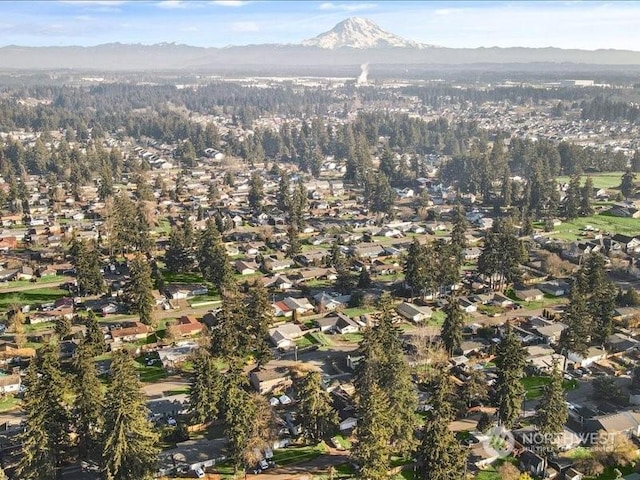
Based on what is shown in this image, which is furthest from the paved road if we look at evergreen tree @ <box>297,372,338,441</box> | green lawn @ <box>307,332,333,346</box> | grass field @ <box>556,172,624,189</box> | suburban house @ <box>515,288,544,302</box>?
grass field @ <box>556,172,624,189</box>

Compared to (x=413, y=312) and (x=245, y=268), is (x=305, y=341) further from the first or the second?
(x=245, y=268)

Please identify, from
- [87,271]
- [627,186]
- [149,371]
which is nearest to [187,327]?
[149,371]

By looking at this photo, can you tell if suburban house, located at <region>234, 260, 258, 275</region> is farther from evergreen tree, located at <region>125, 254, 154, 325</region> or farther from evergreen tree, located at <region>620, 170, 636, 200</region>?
evergreen tree, located at <region>620, 170, 636, 200</region>

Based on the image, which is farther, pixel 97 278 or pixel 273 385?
pixel 97 278

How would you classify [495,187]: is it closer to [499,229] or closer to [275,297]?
[499,229]

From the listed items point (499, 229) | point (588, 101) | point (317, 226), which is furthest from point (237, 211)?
point (588, 101)

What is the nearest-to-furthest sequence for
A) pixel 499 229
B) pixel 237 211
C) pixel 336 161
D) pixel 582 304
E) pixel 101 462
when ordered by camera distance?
pixel 101 462 < pixel 582 304 < pixel 499 229 < pixel 237 211 < pixel 336 161

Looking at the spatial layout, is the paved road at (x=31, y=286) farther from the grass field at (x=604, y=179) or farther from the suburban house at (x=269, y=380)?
the grass field at (x=604, y=179)

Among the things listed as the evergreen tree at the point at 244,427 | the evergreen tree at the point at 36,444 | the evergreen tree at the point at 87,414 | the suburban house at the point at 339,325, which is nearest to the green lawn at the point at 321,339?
the suburban house at the point at 339,325

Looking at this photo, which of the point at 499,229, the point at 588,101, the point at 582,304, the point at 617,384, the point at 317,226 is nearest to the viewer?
the point at 617,384
